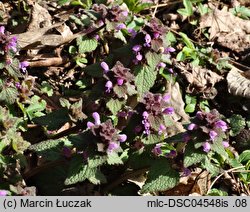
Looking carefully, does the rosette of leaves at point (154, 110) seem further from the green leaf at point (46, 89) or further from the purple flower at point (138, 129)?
the green leaf at point (46, 89)

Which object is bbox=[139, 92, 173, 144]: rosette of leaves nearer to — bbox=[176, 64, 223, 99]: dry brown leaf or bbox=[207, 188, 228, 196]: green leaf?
bbox=[207, 188, 228, 196]: green leaf

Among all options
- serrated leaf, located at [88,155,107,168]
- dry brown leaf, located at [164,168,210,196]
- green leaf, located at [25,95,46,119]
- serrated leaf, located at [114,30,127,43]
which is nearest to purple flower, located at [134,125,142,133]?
serrated leaf, located at [88,155,107,168]

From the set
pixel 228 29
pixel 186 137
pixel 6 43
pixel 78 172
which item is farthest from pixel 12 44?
pixel 228 29

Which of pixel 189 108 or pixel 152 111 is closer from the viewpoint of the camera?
pixel 152 111

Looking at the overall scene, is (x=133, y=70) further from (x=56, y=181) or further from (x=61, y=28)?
(x=61, y=28)

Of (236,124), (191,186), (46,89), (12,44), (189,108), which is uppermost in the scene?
(12,44)

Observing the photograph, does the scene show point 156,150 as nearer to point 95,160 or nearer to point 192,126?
point 192,126

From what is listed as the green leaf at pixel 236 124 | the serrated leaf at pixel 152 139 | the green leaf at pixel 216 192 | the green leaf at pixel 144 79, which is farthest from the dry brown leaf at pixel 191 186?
the green leaf at pixel 144 79

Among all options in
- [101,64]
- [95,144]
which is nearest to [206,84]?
[101,64]
